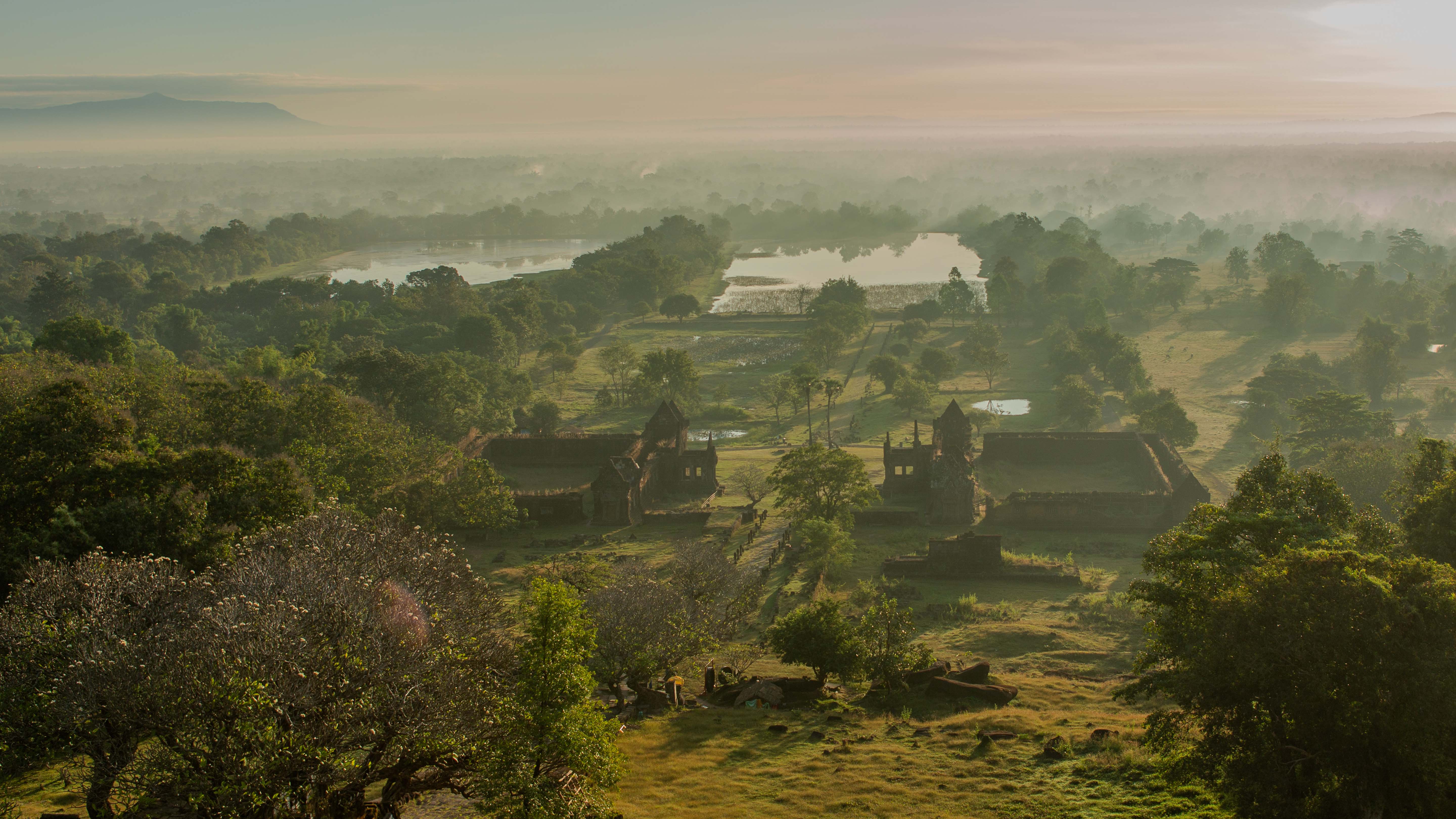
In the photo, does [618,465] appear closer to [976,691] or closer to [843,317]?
[976,691]

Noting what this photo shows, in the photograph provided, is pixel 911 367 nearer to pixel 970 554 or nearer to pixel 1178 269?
pixel 970 554

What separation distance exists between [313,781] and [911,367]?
195ft

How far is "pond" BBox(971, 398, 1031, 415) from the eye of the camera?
5991 centimetres

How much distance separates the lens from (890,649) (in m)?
21.4

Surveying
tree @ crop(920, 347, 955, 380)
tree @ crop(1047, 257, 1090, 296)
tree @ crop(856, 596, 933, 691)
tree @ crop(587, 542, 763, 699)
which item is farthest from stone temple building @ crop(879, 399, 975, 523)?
tree @ crop(1047, 257, 1090, 296)

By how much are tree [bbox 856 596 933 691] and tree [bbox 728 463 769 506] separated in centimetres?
→ 1807

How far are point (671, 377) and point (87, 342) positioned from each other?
30299mm

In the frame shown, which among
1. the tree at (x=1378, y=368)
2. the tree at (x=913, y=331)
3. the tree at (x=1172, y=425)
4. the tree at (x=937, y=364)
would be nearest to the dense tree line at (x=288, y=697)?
the tree at (x=1172, y=425)

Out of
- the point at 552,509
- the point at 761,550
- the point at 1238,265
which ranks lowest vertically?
the point at 761,550

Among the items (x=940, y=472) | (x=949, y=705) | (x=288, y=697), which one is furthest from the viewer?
(x=940, y=472)

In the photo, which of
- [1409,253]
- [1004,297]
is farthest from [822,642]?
[1409,253]

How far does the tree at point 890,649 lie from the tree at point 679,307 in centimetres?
6584

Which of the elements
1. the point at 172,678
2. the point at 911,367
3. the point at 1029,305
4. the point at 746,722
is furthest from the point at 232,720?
the point at 1029,305

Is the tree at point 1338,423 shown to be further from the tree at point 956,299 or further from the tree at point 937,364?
the tree at point 956,299
